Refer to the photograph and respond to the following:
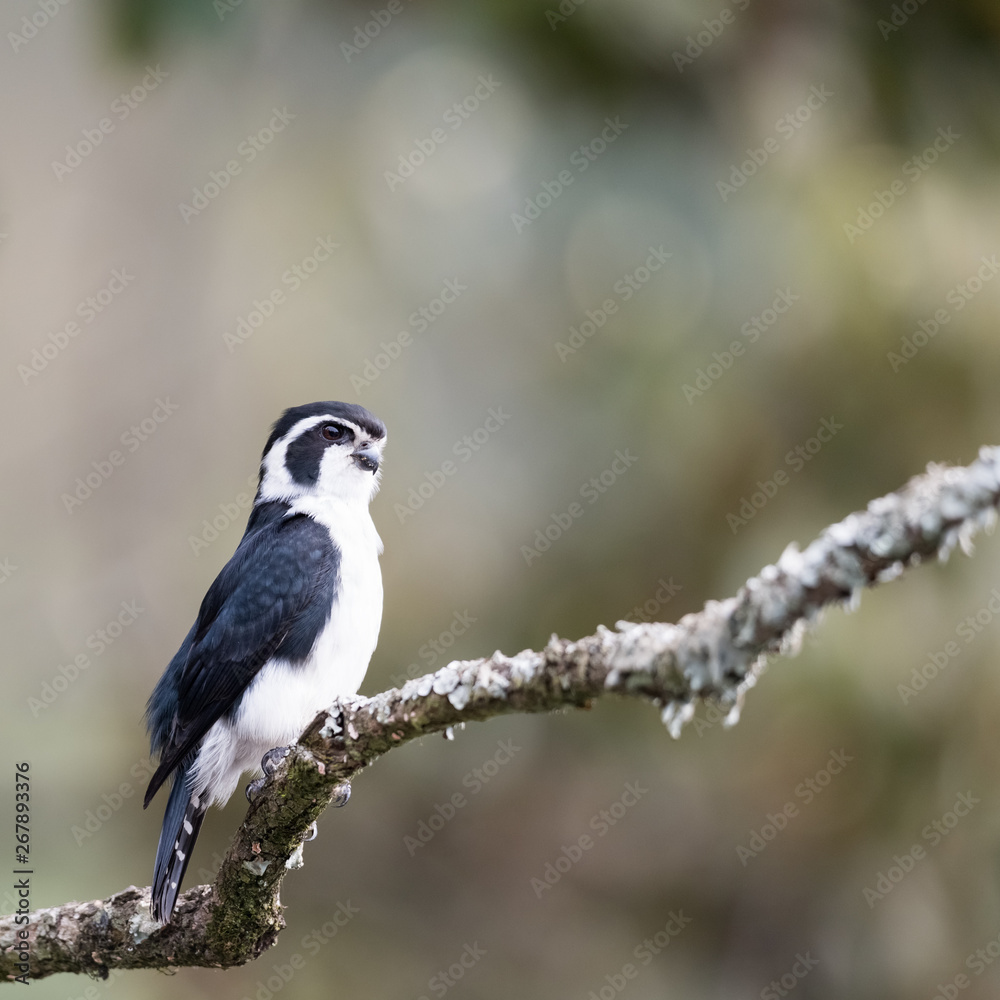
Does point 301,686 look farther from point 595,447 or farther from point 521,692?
point 595,447

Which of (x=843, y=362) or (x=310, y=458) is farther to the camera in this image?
(x=843, y=362)

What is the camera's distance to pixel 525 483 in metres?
6.78

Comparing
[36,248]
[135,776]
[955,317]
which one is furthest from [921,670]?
[36,248]

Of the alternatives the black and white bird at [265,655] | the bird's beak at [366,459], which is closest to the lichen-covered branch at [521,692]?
the black and white bird at [265,655]

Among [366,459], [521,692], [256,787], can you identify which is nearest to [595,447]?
[366,459]

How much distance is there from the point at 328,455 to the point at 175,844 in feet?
5.66

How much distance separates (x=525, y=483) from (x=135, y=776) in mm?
3118

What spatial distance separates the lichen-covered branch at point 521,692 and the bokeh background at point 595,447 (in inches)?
66.9

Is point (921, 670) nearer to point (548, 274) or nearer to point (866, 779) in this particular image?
point (866, 779)

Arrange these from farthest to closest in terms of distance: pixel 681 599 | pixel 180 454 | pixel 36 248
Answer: pixel 36 248
pixel 180 454
pixel 681 599

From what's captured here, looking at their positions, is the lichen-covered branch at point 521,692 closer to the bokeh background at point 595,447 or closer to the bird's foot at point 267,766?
the bird's foot at point 267,766

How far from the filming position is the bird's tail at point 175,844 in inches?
141

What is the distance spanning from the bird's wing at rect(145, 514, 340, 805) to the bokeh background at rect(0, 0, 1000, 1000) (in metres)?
1.59

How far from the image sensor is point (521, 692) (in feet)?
7.66
